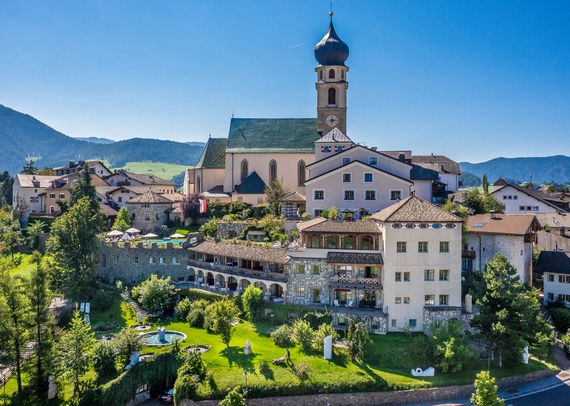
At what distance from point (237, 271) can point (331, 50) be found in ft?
139

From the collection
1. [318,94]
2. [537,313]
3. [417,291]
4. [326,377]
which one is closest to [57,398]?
[326,377]

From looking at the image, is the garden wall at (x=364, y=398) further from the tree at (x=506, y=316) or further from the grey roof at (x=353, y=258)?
the grey roof at (x=353, y=258)

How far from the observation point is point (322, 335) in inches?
1442

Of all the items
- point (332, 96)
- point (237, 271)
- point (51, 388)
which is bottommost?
point (51, 388)

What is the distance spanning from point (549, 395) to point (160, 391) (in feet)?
94.4

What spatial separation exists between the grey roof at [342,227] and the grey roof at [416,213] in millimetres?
→ 1371

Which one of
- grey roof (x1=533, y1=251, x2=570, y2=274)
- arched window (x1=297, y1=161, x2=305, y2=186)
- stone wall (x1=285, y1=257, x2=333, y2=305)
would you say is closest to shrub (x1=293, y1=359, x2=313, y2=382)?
stone wall (x1=285, y1=257, x2=333, y2=305)

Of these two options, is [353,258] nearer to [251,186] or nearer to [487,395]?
[487,395]

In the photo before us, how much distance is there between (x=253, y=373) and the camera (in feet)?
109

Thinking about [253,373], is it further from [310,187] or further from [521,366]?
[310,187]

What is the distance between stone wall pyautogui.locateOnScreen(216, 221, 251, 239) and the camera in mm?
56303

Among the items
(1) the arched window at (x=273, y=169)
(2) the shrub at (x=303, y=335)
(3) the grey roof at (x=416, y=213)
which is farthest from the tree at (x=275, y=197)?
(2) the shrub at (x=303, y=335)

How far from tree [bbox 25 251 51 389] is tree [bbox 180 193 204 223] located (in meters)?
28.6

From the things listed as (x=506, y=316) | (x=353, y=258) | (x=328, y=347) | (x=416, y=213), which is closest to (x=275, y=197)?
(x=353, y=258)
